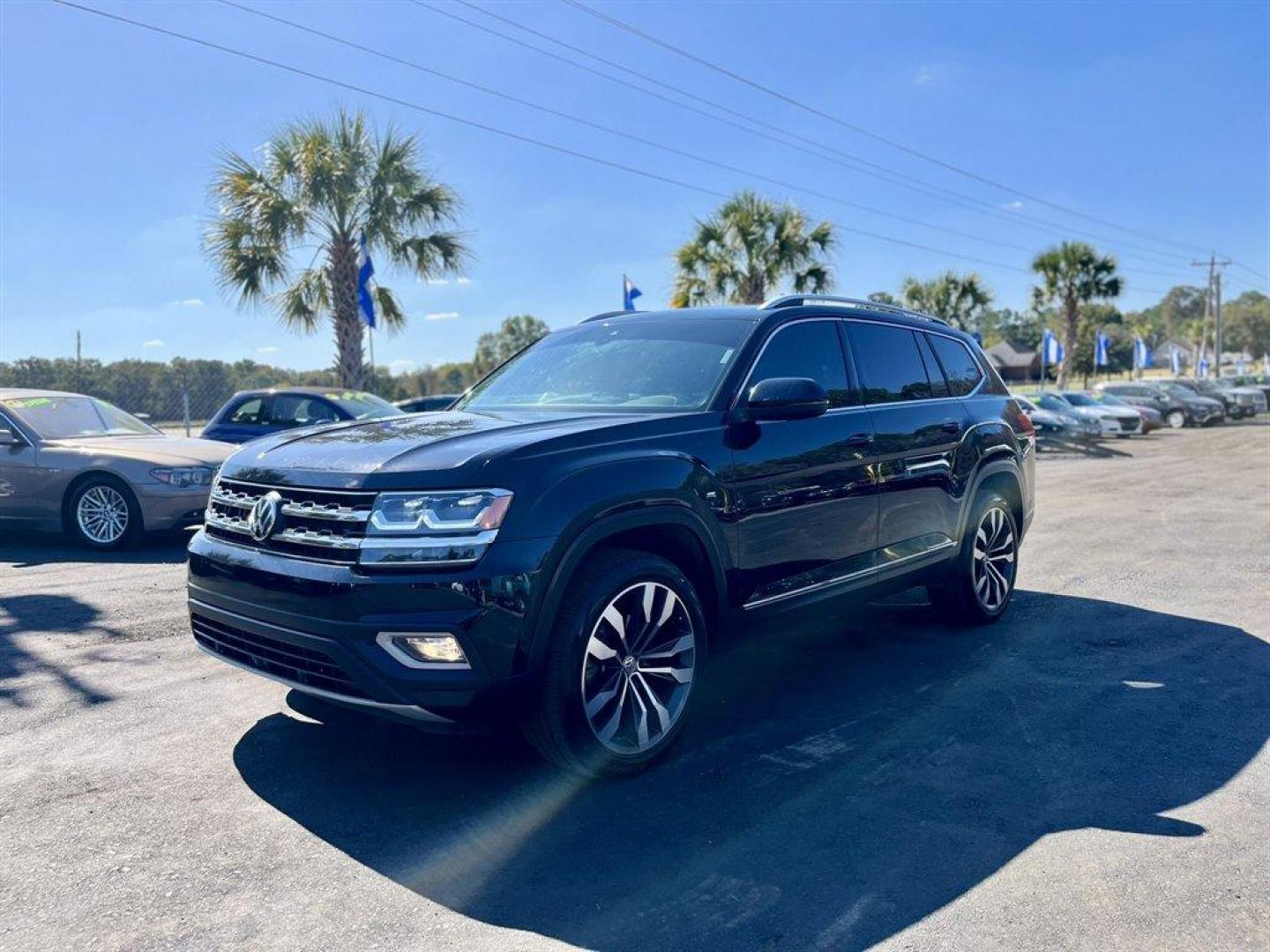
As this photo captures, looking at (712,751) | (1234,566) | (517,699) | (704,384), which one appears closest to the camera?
(517,699)

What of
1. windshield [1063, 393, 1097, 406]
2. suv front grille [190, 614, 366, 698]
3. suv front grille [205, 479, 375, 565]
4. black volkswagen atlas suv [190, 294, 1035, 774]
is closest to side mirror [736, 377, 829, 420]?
black volkswagen atlas suv [190, 294, 1035, 774]

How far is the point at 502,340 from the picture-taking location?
88.6m

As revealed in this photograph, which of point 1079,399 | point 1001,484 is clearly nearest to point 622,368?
point 1001,484

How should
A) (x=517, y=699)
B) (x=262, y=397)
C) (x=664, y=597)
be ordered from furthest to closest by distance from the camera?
(x=262, y=397) < (x=664, y=597) < (x=517, y=699)

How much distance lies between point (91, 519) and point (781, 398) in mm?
7085

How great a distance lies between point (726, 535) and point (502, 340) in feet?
283

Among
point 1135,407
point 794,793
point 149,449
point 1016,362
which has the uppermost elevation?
point 1016,362

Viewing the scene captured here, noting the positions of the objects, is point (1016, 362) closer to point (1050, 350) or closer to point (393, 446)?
point (1050, 350)

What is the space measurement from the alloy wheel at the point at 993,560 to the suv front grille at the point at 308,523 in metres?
3.96

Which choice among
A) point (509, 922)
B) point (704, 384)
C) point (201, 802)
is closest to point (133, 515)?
point (201, 802)

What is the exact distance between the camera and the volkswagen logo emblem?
11.9ft

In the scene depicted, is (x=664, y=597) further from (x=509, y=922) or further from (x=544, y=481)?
(x=509, y=922)

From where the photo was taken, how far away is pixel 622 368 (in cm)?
472

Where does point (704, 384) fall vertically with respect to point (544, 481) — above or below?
above
